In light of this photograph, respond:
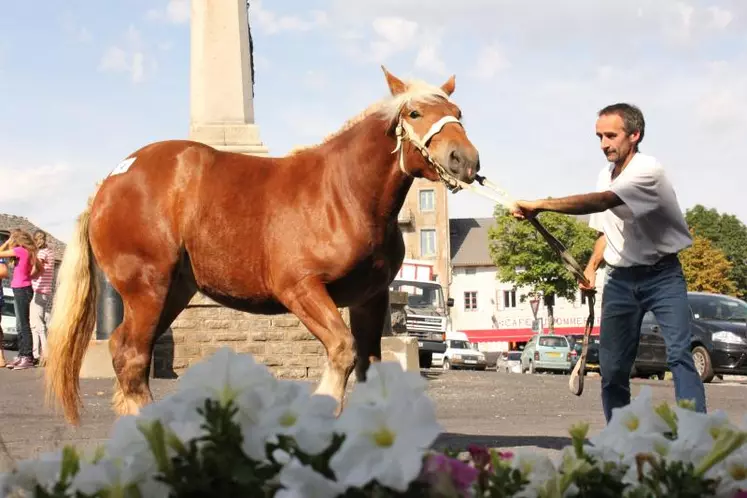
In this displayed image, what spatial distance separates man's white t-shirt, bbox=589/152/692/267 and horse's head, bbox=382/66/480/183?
0.85 metres

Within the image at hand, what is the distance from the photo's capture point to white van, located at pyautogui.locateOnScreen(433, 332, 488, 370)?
187 ft

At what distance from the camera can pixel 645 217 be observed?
6.65 metres

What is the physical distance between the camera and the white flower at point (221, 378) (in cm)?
146

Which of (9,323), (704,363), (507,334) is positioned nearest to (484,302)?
(507,334)

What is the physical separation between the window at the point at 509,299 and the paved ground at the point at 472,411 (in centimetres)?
9304

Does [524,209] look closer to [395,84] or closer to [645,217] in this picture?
[645,217]

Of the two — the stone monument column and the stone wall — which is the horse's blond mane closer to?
the stone wall

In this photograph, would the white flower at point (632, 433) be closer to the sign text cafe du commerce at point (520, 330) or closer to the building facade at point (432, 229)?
the sign text cafe du commerce at point (520, 330)

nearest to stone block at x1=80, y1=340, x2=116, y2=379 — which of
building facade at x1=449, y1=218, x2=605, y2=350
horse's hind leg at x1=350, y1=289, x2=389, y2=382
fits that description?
horse's hind leg at x1=350, y1=289, x2=389, y2=382

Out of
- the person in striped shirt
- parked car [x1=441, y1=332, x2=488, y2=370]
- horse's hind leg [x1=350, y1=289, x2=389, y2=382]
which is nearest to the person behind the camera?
horse's hind leg [x1=350, y1=289, x2=389, y2=382]

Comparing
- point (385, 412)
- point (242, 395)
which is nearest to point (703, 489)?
point (385, 412)

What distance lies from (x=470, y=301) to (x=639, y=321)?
4324 inches

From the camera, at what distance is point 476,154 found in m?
6.45

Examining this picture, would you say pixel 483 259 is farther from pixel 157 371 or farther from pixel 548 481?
pixel 548 481
